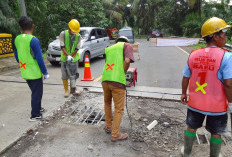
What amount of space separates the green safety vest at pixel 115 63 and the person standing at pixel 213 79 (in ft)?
3.30

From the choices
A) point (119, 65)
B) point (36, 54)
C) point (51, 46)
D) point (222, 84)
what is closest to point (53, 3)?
point (51, 46)

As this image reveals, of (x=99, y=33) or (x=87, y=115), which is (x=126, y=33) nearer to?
(x=99, y=33)

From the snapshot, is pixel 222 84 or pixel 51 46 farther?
pixel 51 46

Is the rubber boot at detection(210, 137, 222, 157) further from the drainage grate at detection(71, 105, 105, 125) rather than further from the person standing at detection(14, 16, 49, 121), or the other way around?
the person standing at detection(14, 16, 49, 121)

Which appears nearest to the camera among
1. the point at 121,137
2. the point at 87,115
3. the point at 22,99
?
the point at 121,137

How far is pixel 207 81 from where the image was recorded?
236cm

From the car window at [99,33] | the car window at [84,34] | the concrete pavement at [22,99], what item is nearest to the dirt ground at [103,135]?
the concrete pavement at [22,99]

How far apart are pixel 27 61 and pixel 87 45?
6.13m

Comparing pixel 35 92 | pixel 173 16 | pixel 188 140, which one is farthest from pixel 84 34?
pixel 173 16

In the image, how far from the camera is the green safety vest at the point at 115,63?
3119mm

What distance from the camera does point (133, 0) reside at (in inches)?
1433

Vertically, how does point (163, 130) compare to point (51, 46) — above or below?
below

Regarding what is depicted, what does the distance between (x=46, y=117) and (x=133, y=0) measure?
35699 mm

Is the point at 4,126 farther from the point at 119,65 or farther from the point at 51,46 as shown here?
the point at 51,46
